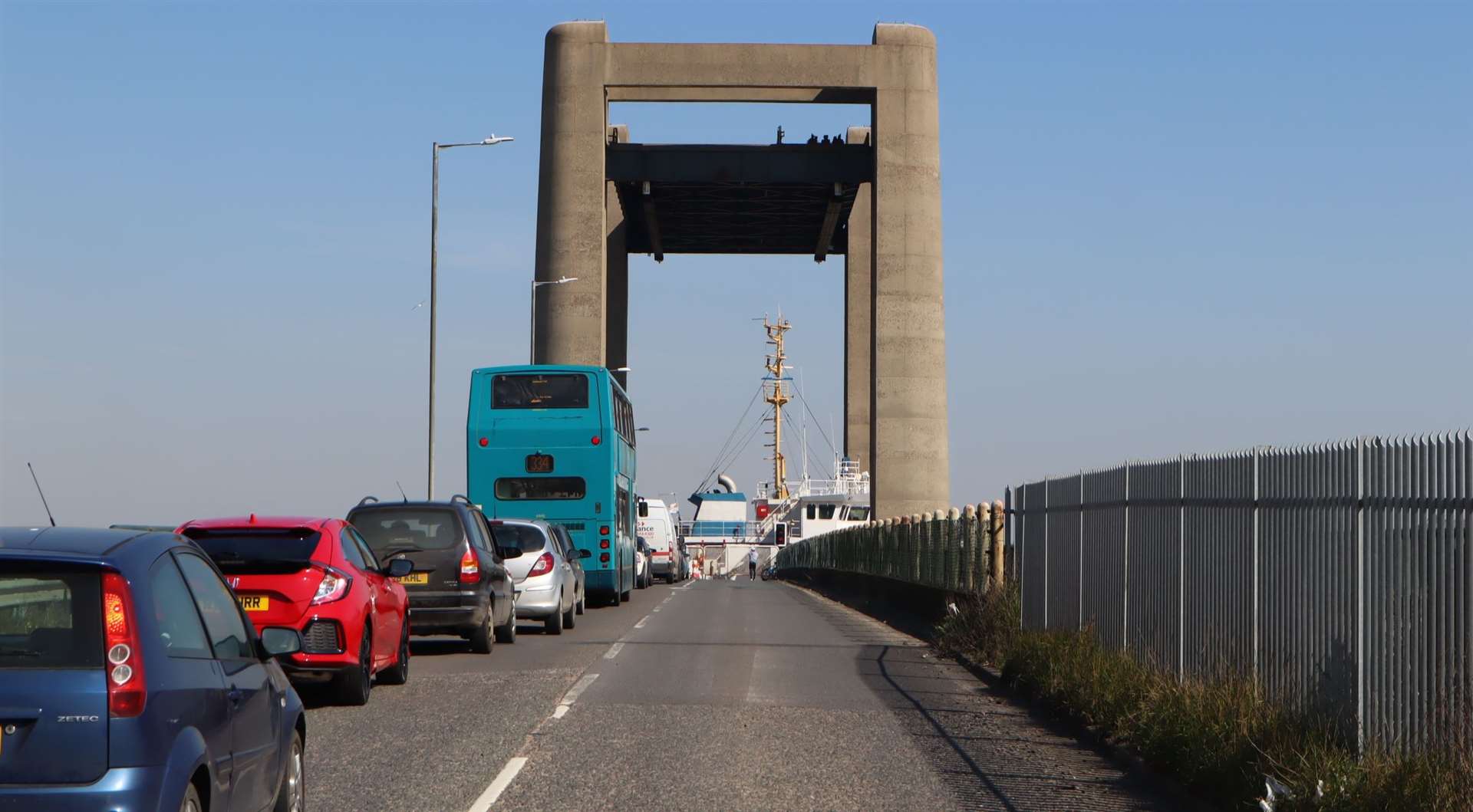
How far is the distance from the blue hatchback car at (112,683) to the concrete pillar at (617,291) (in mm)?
58371

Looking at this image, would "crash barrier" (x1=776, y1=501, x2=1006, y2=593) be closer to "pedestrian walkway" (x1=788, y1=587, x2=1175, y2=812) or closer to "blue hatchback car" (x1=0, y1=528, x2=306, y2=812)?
"pedestrian walkway" (x1=788, y1=587, x2=1175, y2=812)

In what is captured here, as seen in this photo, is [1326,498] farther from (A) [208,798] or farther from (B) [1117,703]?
(A) [208,798]

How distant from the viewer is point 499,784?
9.44 meters

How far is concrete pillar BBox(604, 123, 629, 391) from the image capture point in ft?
215

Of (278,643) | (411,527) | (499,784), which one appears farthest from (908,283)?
(278,643)

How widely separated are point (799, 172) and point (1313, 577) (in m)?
49.9

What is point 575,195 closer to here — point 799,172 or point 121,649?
point 799,172

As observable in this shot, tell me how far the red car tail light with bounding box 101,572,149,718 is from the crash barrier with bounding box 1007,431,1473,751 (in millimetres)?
5285

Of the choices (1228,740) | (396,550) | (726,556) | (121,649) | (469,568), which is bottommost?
(726,556)

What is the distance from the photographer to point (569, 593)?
24406mm

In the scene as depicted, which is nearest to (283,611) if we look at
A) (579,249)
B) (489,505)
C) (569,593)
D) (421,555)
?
(421,555)

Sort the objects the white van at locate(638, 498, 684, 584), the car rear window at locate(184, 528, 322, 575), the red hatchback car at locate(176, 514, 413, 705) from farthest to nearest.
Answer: the white van at locate(638, 498, 684, 584)
the car rear window at locate(184, 528, 322, 575)
the red hatchback car at locate(176, 514, 413, 705)

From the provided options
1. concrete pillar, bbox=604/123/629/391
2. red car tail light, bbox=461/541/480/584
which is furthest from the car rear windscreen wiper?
concrete pillar, bbox=604/123/629/391

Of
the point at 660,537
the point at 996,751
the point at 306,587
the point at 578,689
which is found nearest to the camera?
the point at 996,751
